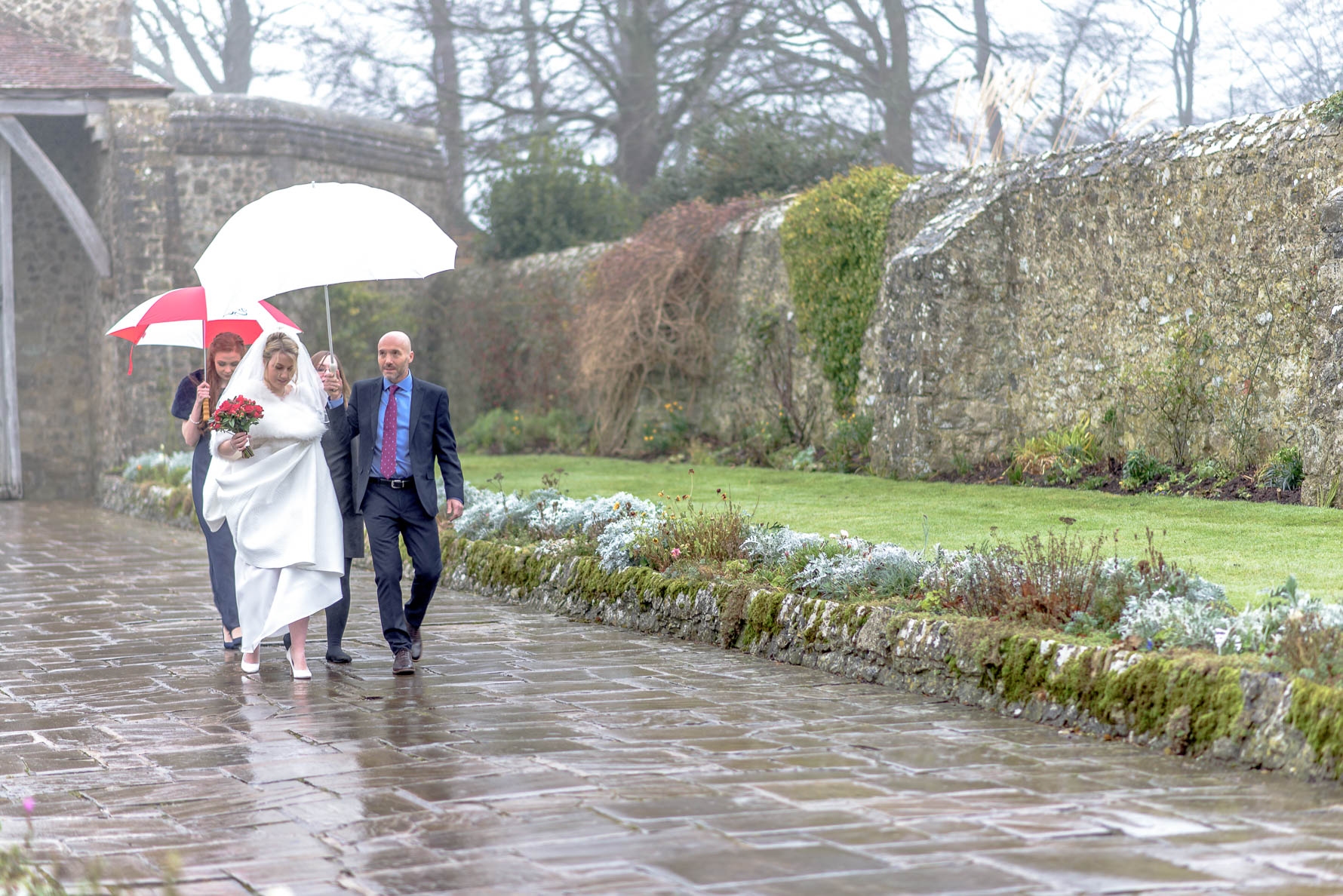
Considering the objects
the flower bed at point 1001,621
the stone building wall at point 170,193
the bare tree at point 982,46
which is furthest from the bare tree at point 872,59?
the flower bed at point 1001,621

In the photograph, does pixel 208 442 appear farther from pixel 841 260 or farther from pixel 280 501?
pixel 841 260

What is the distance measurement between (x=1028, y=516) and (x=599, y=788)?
5055 mm

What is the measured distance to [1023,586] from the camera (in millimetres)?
5289

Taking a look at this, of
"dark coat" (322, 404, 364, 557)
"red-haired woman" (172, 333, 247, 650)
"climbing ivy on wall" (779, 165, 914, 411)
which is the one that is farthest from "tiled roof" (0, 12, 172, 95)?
"dark coat" (322, 404, 364, 557)

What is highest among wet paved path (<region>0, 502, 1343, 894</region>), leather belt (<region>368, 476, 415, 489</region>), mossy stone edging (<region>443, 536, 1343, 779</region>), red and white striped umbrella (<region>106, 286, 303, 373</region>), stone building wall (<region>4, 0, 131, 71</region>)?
stone building wall (<region>4, 0, 131, 71</region>)

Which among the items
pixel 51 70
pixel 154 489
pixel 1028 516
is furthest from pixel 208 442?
pixel 51 70

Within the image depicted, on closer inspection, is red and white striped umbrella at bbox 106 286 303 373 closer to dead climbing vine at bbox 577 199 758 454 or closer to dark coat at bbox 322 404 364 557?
dark coat at bbox 322 404 364 557

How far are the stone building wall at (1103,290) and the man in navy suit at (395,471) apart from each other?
524cm

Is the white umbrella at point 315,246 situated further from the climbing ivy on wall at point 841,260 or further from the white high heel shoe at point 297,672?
the climbing ivy on wall at point 841,260

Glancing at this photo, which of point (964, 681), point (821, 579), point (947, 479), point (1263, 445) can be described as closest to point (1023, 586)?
point (964, 681)

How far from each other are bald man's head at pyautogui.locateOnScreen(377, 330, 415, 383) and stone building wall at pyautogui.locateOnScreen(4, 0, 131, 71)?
14294 millimetres

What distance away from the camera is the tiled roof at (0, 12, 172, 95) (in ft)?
53.8

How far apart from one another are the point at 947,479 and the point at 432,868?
8.05 m

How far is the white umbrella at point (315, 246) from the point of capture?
6.21 metres
